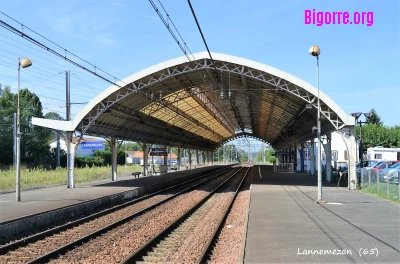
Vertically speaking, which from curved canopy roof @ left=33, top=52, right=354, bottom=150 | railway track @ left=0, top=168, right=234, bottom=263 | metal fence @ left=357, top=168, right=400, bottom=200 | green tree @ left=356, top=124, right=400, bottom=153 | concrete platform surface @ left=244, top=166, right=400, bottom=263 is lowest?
railway track @ left=0, top=168, right=234, bottom=263

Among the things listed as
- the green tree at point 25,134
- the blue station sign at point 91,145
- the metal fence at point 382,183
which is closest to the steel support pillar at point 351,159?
the metal fence at point 382,183

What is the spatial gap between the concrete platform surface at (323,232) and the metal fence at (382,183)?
129 centimetres

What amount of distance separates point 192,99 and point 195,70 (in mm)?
13385

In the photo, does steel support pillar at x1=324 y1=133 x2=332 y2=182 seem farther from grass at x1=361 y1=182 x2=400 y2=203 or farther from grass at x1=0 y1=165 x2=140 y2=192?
grass at x1=0 y1=165 x2=140 y2=192

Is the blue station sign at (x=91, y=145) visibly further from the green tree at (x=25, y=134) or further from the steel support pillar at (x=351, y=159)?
the steel support pillar at (x=351, y=159)

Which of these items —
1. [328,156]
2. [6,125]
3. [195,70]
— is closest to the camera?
[195,70]

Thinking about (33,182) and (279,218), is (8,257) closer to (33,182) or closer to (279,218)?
(279,218)

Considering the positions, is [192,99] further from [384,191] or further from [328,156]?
[384,191]

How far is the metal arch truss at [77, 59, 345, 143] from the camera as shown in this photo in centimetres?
2406

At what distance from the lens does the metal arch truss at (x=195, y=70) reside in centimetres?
2406

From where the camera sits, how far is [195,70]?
2520 cm

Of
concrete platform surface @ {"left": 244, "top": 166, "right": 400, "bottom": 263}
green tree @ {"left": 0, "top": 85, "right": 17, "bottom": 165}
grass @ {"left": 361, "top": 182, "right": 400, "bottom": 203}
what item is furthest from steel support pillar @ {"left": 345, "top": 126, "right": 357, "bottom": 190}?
green tree @ {"left": 0, "top": 85, "right": 17, "bottom": 165}

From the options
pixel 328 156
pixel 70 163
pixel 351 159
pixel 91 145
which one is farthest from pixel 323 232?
pixel 91 145

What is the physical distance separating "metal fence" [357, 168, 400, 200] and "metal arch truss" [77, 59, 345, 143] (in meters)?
3.40
